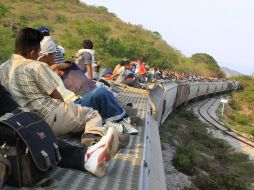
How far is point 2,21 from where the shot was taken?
38.1m

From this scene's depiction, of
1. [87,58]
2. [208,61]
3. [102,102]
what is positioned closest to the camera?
[102,102]

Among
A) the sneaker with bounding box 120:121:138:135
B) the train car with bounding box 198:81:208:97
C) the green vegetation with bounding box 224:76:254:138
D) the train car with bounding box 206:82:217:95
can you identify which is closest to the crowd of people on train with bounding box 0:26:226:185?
the sneaker with bounding box 120:121:138:135

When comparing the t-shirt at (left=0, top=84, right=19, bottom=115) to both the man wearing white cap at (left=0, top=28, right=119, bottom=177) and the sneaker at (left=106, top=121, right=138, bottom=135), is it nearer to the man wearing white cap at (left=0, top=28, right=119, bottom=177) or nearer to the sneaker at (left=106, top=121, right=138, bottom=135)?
the man wearing white cap at (left=0, top=28, right=119, bottom=177)

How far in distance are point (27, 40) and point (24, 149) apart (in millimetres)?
1439

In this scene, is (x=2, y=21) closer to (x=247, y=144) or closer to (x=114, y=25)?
(x=247, y=144)

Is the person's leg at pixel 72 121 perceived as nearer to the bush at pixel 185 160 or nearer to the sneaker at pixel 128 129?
the sneaker at pixel 128 129

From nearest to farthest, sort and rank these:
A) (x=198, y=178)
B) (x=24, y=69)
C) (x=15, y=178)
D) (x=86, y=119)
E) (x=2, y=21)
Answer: (x=15, y=178), (x=24, y=69), (x=86, y=119), (x=198, y=178), (x=2, y=21)

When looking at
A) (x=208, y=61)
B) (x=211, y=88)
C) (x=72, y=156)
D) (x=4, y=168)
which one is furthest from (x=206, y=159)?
(x=208, y=61)

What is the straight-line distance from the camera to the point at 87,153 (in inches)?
153

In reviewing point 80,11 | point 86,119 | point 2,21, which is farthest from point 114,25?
point 86,119

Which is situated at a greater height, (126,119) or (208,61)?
(208,61)

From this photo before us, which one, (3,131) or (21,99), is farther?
(21,99)

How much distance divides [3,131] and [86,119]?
173cm

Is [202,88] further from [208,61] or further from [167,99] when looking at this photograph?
[208,61]
